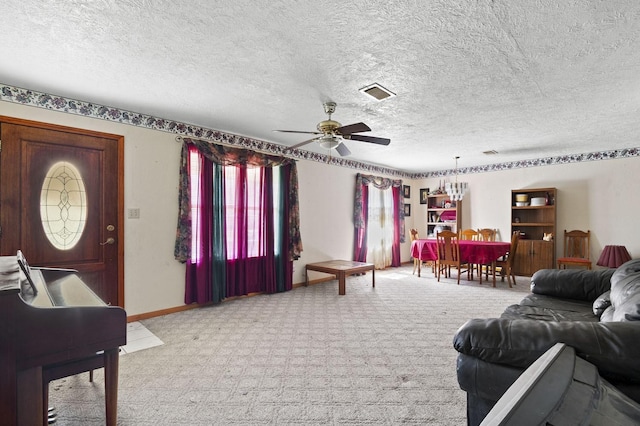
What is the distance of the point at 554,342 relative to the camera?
1262 mm

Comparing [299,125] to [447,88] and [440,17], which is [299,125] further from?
[440,17]

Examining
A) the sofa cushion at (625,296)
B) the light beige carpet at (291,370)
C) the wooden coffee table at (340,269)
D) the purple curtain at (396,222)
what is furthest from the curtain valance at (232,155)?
the sofa cushion at (625,296)

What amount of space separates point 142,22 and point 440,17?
5.96ft

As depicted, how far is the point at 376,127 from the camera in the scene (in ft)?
13.1

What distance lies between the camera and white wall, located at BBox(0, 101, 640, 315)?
348cm

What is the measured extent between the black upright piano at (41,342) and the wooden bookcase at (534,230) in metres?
Result: 6.76

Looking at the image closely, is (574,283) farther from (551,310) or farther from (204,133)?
(204,133)

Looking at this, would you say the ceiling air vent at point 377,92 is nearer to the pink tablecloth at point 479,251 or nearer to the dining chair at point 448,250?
the dining chair at point 448,250

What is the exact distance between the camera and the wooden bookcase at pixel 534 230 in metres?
5.85

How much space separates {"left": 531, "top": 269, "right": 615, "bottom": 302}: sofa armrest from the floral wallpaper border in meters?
2.50

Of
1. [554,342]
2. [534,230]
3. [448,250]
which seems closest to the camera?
[554,342]

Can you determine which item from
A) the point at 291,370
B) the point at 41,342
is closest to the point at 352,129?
the point at 291,370

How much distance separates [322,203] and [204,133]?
2403 millimetres

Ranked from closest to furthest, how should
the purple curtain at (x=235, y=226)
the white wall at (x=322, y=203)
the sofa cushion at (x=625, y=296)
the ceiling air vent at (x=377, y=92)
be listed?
the sofa cushion at (x=625, y=296) < the ceiling air vent at (x=377, y=92) < the white wall at (x=322, y=203) < the purple curtain at (x=235, y=226)
